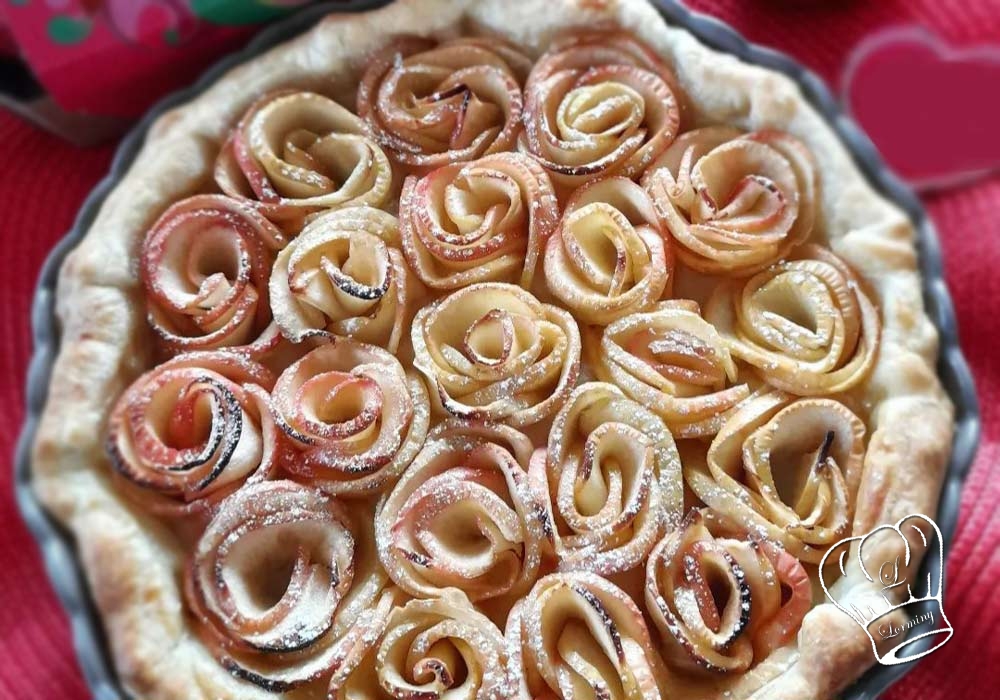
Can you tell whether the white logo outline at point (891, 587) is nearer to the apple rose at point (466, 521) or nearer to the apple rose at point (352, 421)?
the apple rose at point (466, 521)

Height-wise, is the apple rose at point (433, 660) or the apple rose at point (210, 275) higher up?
the apple rose at point (210, 275)

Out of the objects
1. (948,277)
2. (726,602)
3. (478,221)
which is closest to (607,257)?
(478,221)

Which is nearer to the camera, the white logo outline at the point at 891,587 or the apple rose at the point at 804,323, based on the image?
the white logo outline at the point at 891,587

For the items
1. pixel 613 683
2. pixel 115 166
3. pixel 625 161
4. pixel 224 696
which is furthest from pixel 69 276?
pixel 613 683

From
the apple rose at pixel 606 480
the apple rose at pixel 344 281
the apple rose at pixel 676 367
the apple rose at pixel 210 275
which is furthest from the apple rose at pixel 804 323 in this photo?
the apple rose at pixel 210 275

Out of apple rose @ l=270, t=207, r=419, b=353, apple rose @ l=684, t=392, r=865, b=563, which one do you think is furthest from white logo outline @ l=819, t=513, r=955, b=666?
apple rose @ l=270, t=207, r=419, b=353

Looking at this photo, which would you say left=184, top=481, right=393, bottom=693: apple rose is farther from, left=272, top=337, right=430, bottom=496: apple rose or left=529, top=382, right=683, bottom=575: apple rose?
left=529, top=382, right=683, bottom=575: apple rose

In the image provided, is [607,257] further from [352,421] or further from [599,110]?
[352,421]
